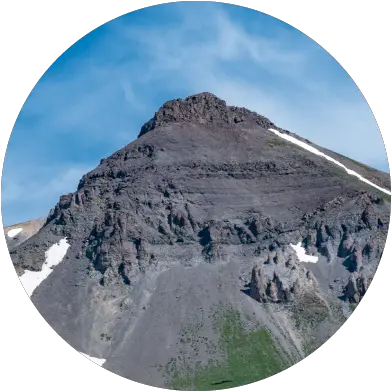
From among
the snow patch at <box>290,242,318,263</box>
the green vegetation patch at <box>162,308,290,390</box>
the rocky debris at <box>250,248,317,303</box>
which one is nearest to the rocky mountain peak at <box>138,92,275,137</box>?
the snow patch at <box>290,242,318,263</box>

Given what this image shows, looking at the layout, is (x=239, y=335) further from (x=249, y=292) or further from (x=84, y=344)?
(x=84, y=344)

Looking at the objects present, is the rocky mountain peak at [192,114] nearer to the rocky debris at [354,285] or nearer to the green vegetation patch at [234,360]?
the rocky debris at [354,285]

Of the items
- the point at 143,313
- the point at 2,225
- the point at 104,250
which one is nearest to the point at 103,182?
the point at 104,250

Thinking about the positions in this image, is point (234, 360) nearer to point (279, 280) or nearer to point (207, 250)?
point (279, 280)

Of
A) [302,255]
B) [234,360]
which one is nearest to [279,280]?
[302,255]

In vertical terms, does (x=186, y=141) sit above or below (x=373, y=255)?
above
